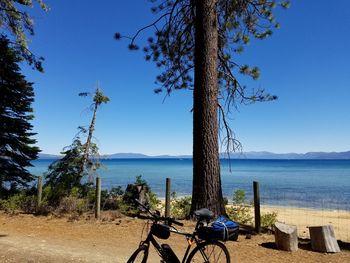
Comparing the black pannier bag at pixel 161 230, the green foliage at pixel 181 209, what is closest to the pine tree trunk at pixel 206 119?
the green foliage at pixel 181 209

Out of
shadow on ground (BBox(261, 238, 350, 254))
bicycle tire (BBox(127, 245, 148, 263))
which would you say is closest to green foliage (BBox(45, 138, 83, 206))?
shadow on ground (BBox(261, 238, 350, 254))

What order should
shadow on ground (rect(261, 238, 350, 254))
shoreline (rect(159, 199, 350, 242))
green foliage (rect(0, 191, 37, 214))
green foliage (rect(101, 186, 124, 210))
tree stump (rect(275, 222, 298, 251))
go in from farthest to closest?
shoreline (rect(159, 199, 350, 242)), green foliage (rect(101, 186, 124, 210)), green foliage (rect(0, 191, 37, 214)), shadow on ground (rect(261, 238, 350, 254)), tree stump (rect(275, 222, 298, 251))

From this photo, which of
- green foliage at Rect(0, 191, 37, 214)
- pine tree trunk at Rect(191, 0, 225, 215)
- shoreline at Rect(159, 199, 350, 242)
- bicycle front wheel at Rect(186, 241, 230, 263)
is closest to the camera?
bicycle front wheel at Rect(186, 241, 230, 263)

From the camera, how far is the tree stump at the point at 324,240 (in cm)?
730

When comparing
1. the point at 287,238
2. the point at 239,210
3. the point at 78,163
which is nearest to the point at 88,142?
the point at 78,163

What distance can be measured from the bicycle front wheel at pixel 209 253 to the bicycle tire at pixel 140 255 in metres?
0.56

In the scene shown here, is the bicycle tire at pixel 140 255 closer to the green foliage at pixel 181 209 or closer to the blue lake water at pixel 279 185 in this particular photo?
the green foliage at pixel 181 209

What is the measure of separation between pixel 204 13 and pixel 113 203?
642 centimetres

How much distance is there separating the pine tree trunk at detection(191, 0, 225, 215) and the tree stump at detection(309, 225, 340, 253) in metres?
2.57

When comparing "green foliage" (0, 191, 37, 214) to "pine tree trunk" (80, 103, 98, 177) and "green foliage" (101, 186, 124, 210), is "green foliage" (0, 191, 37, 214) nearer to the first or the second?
"green foliage" (101, 186, 124, 210)

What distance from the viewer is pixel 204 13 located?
9.89 m

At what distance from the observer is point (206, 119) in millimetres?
9500

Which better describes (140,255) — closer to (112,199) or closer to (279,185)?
(112,199)

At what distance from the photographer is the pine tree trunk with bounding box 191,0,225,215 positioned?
930 centimetres
